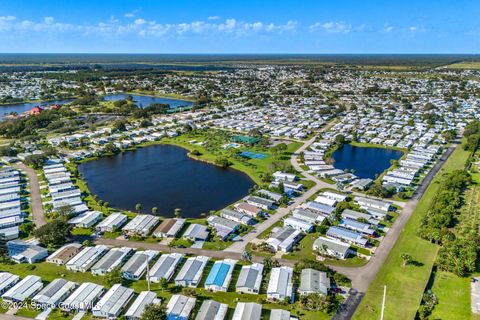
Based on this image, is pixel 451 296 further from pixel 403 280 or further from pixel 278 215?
pixel 278 215

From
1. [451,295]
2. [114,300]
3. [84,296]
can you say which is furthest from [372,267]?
[84,296]

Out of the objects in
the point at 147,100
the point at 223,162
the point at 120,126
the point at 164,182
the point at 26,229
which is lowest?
the point at 164,182

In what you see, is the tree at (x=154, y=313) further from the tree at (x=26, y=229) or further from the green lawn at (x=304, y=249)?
the tree at (x=26, y=229)

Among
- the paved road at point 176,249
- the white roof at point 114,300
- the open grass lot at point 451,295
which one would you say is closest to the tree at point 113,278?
the white roof at point 114,300

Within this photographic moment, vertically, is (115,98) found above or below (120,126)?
above

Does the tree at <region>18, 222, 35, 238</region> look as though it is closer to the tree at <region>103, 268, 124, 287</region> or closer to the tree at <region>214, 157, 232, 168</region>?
the tree at <region>103, 268, 124, 287</region>

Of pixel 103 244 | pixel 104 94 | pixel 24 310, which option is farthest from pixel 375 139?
pixel 104 94

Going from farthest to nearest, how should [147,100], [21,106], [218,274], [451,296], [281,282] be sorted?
[147,100] → [21,106] → [218,274] → [281,282] → [451,296]
